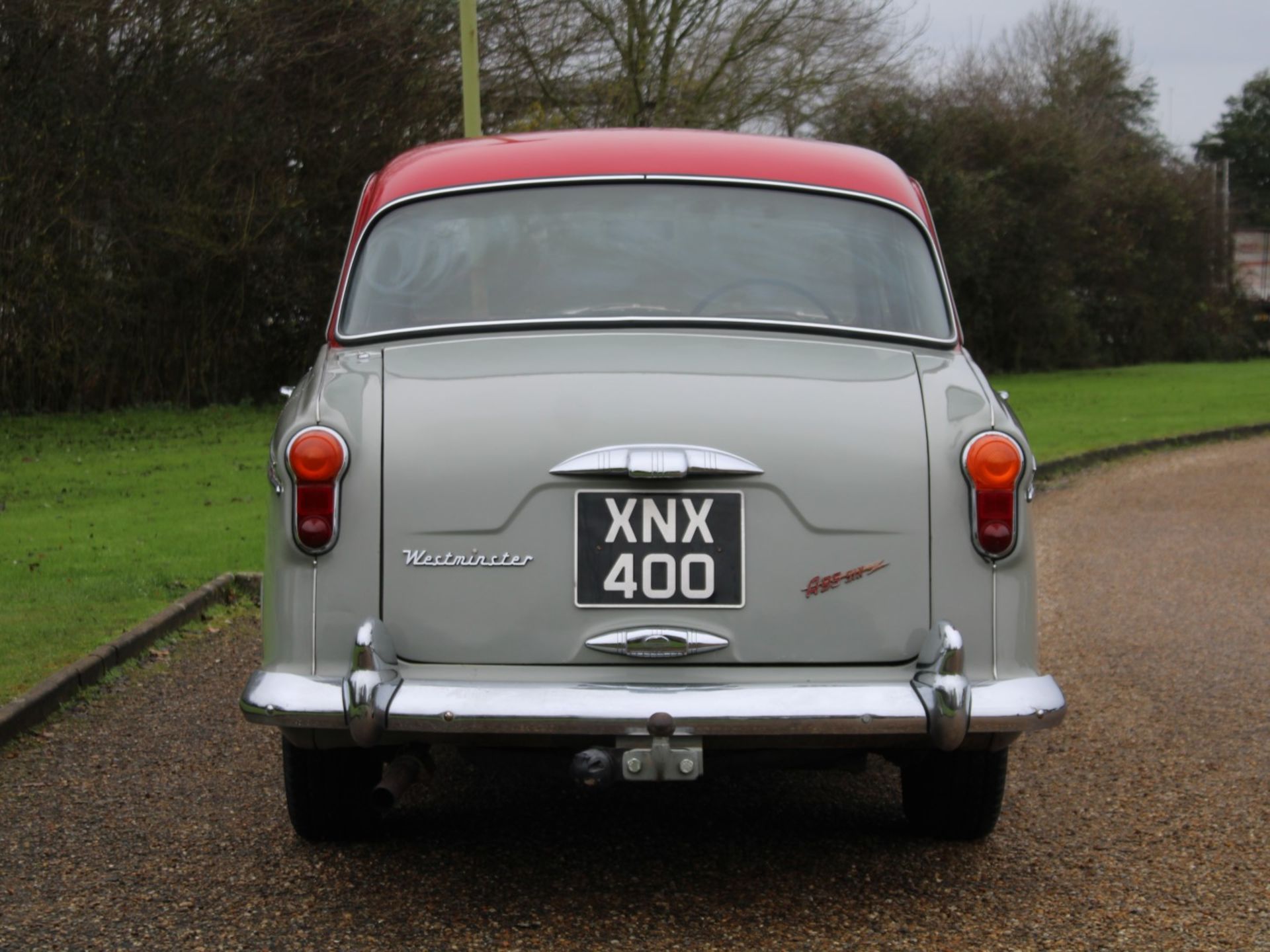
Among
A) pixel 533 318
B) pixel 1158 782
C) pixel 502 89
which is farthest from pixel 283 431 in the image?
pixel 502 89

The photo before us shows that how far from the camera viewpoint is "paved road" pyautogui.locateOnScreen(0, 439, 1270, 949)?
390 centimetres

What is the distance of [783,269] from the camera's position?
4816 mm

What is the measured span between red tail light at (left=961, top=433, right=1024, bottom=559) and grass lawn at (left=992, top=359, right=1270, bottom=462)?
12642 mm

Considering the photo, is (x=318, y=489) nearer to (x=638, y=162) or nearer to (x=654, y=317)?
(x=654, y=317)

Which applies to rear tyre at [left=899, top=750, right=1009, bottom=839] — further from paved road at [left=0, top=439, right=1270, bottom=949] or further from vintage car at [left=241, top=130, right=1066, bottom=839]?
vintage car at [left=241, top=130, right=1066, bottom=839]

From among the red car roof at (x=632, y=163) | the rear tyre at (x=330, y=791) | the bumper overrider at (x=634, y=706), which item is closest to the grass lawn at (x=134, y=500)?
the rear tyre at (x=330, y=791)

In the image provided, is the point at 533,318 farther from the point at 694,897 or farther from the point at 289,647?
the point at 694,897

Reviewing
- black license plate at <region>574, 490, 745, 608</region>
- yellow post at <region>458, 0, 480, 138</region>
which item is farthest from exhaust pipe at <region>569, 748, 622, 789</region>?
yellow post at <region>458, 0, 480, 138</region>

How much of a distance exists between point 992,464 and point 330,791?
6.35 ft

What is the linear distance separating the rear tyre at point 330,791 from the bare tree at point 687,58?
19.7m

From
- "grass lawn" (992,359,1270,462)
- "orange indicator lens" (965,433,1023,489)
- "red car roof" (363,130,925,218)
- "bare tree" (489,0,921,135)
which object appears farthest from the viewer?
"bare tree" (489,0,921,135)

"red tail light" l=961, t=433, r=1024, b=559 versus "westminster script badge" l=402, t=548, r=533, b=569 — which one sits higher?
"red tail light" l=961, t=433, r=1024, b=559

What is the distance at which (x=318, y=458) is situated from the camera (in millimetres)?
3965

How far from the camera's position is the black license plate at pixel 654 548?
3.88 m
